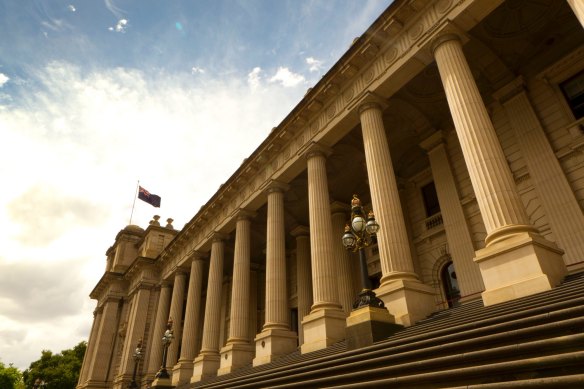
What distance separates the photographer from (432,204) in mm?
18797

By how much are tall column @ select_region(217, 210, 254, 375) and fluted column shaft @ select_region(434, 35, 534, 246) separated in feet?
44.4

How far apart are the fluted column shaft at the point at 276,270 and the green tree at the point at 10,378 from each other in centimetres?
6813

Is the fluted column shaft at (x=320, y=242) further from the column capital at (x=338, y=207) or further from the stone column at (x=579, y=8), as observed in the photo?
the stone column at (x=579, y=8)

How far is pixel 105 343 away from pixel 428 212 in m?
32.3

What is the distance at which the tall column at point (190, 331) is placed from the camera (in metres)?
23.1

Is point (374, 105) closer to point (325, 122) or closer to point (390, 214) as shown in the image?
point (325, 122)

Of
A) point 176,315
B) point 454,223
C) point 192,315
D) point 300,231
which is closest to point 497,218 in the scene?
point 454,223

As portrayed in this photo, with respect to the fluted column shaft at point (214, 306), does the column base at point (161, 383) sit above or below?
below

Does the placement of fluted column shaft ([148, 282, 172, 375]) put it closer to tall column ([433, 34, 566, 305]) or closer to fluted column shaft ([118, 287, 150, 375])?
fluted column shaft ([118, 287, 150, 375])

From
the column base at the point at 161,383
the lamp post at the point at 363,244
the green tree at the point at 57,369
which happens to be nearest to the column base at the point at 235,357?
the column base at the point at 161,383

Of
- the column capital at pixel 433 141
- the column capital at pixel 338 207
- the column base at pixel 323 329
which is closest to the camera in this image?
the column base at pixel 323 329

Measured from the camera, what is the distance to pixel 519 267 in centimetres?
834

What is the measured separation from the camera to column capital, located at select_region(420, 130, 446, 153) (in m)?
17.4

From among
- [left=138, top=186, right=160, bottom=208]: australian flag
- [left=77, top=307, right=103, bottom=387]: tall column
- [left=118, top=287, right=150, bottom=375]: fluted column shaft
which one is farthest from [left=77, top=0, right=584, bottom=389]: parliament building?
[left=77, top=307, right=103, bottom=387]: tall column
